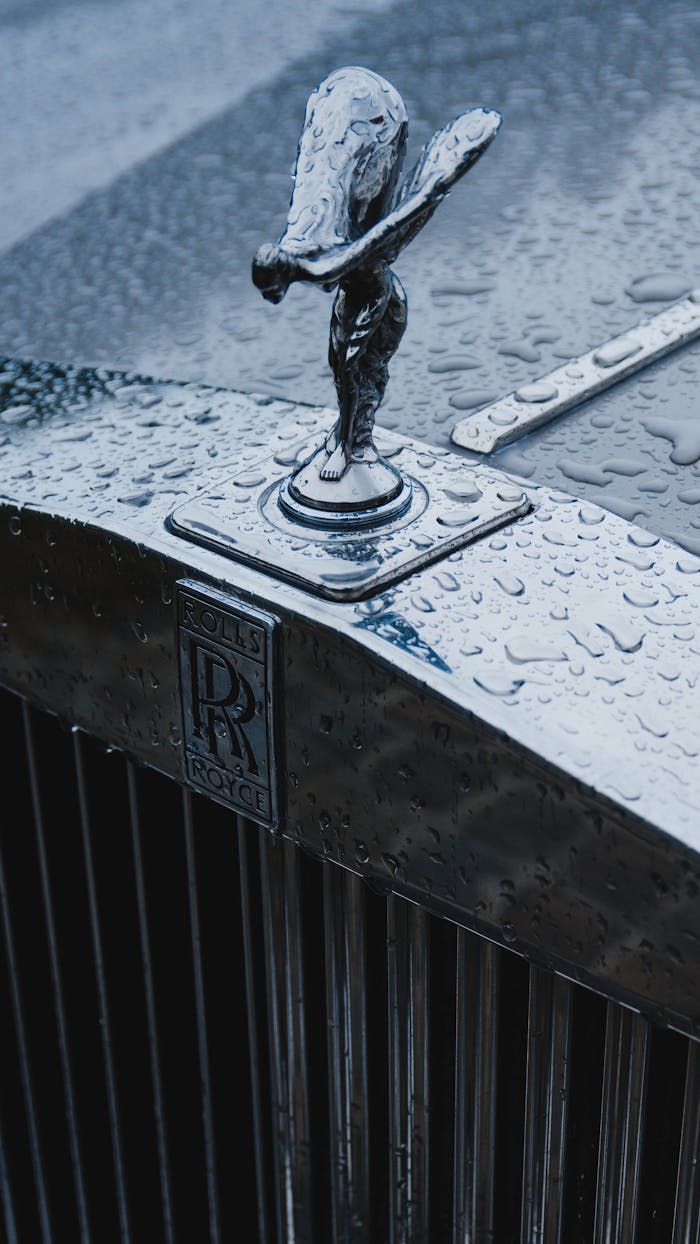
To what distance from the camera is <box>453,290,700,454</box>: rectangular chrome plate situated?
3.80 feet

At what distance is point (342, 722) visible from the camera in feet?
2.96

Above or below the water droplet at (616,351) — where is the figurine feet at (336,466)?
above

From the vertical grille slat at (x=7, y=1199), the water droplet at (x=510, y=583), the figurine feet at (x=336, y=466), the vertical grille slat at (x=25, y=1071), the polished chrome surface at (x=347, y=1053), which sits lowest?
the vertical grille slat at (x=7, y=1199)

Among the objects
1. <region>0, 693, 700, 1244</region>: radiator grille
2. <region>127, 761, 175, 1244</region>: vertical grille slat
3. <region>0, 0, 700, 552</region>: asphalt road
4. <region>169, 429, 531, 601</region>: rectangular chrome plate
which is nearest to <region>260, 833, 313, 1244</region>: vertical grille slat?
<region>0, 693, 700, 1244</region>: radiator grille

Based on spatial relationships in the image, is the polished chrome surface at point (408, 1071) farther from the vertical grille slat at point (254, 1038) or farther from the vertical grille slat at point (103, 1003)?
the vertical grille slat at point (103, 1003)

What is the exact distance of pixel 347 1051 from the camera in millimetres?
1098

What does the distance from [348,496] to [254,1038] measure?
47cm

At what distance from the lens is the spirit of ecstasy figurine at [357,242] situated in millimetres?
827

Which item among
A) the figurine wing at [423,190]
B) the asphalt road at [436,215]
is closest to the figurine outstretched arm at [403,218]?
the figurine wing at [423,190]

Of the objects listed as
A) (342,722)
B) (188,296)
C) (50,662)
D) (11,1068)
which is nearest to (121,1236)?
(11,1068)

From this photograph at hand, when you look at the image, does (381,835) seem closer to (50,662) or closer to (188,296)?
(50,662)

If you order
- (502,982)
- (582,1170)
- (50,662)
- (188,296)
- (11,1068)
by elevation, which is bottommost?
(11,1068)

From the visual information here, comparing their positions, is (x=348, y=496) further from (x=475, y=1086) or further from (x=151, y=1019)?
(x=151, y=1019)

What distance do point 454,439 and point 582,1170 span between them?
537mm
